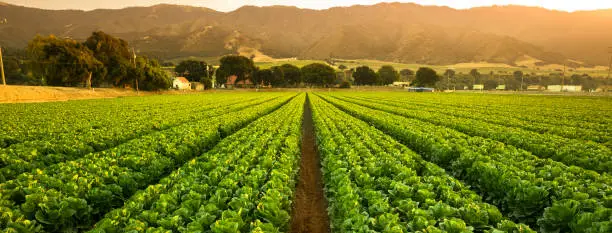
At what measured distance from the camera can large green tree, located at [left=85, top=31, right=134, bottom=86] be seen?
2665 inches

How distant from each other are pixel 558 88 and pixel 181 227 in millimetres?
155573

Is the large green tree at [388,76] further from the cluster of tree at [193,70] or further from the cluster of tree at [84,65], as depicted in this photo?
the cluster of tree at [84,65]

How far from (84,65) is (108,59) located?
10.9m

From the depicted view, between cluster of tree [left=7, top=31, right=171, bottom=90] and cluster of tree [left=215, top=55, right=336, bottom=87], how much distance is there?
143ft

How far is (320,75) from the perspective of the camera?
12825cm

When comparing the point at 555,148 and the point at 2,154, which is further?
the point at 555,148

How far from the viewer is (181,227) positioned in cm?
459

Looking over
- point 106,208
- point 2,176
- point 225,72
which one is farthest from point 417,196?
point 225,72

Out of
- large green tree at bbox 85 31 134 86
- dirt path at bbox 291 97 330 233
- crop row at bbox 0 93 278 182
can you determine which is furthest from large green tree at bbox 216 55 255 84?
dirt path at bbox 291 97 330 233

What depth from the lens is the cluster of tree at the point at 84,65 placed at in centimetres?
5791

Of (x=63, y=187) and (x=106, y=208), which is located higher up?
(x=63, y=187)

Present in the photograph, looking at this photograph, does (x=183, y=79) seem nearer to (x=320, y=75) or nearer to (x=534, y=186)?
(x=320, y=75)

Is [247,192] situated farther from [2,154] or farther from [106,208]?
[2,154]

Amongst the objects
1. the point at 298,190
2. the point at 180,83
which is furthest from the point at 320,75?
the point at 298,190
